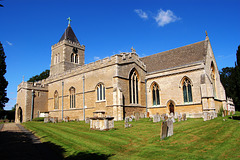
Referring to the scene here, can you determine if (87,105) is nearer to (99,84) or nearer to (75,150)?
(99,84)

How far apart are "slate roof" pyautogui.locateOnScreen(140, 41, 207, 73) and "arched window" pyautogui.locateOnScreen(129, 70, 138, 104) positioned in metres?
3.04

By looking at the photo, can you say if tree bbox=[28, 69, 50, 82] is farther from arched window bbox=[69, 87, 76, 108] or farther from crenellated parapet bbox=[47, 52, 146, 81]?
crenellated parapet bbox=[47, 52, 146, 81]

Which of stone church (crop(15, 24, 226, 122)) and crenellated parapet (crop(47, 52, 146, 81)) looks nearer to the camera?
stone church (crop(15, 24, 226, 122))

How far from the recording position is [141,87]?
25219 millimetres

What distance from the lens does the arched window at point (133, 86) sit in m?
23.7

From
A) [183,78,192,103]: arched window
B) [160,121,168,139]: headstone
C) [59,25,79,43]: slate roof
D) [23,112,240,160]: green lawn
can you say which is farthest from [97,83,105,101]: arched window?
[59,25,79,43]: slate roof

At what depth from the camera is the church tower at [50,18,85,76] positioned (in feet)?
120

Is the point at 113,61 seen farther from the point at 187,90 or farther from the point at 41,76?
the point at 41,76

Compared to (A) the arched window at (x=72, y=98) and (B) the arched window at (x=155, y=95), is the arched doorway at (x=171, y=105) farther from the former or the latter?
(A) the arched window at (x=72, y=98)

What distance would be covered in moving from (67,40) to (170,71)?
22681mm

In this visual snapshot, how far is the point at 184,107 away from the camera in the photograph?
21938mm

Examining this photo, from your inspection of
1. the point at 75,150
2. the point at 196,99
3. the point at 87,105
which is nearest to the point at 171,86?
the point at 196,99

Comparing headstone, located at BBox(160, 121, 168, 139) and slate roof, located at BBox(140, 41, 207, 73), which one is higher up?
slate roof, located at BBox(140, 41, 207, 73)

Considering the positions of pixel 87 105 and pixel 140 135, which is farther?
pixel 87 105
